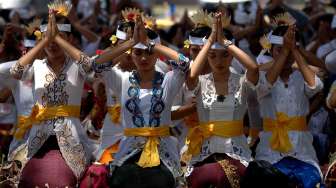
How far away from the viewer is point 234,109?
721 cm

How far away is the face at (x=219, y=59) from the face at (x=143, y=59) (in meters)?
0.44

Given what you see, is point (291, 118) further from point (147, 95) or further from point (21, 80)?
point (21, 80)

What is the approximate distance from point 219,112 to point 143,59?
73 cm

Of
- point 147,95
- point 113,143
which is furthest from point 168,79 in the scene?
point 113,143

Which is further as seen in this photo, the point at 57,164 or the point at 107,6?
the point at 107,6

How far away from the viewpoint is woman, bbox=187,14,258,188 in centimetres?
702

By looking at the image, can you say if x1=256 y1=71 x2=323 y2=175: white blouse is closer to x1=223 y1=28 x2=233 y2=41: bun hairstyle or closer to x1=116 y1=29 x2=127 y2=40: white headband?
x1=223 y1=28 x2=233 y2=41: bun hairstyle

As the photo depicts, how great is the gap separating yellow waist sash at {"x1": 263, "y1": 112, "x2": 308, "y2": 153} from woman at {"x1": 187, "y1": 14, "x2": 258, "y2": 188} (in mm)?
257

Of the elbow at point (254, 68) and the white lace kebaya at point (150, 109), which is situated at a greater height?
the elbow at point (254, 68)

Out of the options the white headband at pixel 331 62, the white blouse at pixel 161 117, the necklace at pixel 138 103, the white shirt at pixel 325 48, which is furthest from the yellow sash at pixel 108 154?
the white shirt at pixel 325 48

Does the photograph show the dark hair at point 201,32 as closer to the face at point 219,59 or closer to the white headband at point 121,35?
the face at point 219,59

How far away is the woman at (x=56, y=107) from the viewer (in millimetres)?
7246

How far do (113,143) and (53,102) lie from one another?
2.00 feet

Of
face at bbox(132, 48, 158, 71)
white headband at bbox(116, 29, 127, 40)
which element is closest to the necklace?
face at bbox(132, 48, 158, 71)
